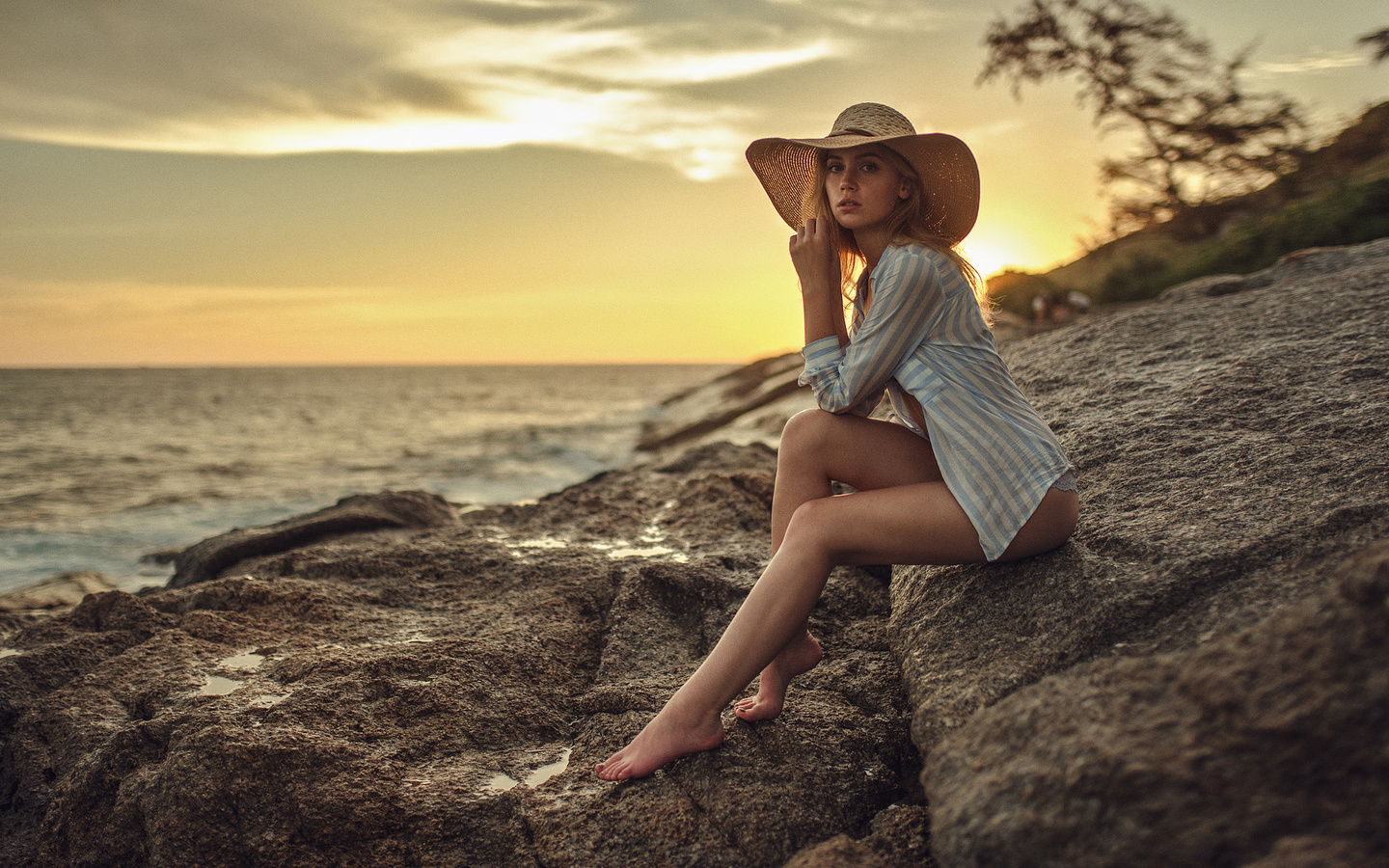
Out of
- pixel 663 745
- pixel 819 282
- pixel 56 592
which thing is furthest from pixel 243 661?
pixel 56 592

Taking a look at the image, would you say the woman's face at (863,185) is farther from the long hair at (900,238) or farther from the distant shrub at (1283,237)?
the distant shrub at (1283,237)

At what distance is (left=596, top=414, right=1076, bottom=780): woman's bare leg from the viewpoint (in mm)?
2262

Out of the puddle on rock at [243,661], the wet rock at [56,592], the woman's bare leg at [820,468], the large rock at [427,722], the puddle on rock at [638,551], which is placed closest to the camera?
the large rock at [427,722]

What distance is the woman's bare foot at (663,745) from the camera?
88.8 inches

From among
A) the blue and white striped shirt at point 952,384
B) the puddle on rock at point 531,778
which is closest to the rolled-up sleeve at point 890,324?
the blue and white striped shirt at point 952,384

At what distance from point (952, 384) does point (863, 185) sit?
2.52 feet

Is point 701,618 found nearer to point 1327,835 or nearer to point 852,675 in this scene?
point 852,675

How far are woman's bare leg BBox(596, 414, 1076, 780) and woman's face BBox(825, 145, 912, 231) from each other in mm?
968

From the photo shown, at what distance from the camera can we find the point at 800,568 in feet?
7.45

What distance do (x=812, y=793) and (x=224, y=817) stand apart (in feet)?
5.25

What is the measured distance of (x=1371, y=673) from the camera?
141 cm

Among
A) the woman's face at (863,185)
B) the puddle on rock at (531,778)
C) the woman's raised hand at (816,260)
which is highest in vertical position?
the woman's face at (863,185)

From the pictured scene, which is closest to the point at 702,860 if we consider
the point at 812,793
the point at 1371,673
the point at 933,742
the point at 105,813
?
the point at 812,793

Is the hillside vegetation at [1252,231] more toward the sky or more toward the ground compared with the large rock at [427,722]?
more toward the sky
